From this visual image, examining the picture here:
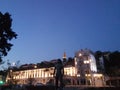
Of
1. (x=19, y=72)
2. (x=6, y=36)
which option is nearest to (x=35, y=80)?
(x=19, y=72)

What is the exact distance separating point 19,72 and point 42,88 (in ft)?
266

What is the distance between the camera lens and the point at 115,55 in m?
90.2

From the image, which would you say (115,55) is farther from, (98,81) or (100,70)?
(98,81)

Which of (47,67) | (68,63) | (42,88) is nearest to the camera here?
(42,88)

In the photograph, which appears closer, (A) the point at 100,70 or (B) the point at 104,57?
(A) the point at 100,70

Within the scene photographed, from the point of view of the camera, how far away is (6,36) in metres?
30.4

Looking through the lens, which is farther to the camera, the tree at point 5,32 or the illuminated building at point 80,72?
the illuminated building at point 80,72

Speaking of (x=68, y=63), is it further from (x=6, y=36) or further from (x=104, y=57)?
(x=6, y=36)

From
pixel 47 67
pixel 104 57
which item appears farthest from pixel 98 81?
pixel 47 67

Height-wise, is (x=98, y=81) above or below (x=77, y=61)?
below

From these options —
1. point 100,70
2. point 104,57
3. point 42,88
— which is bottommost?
point 42,88

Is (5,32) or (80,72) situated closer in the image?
(5,32)

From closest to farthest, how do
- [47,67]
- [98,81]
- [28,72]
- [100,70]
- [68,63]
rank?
[98,81]
[100,70]
[68,63]
[47,67]
[28,72]

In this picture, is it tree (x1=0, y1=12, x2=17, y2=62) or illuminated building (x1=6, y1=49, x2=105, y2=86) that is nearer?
tree (x1=0, y1=12, x2=17, y2=62)
